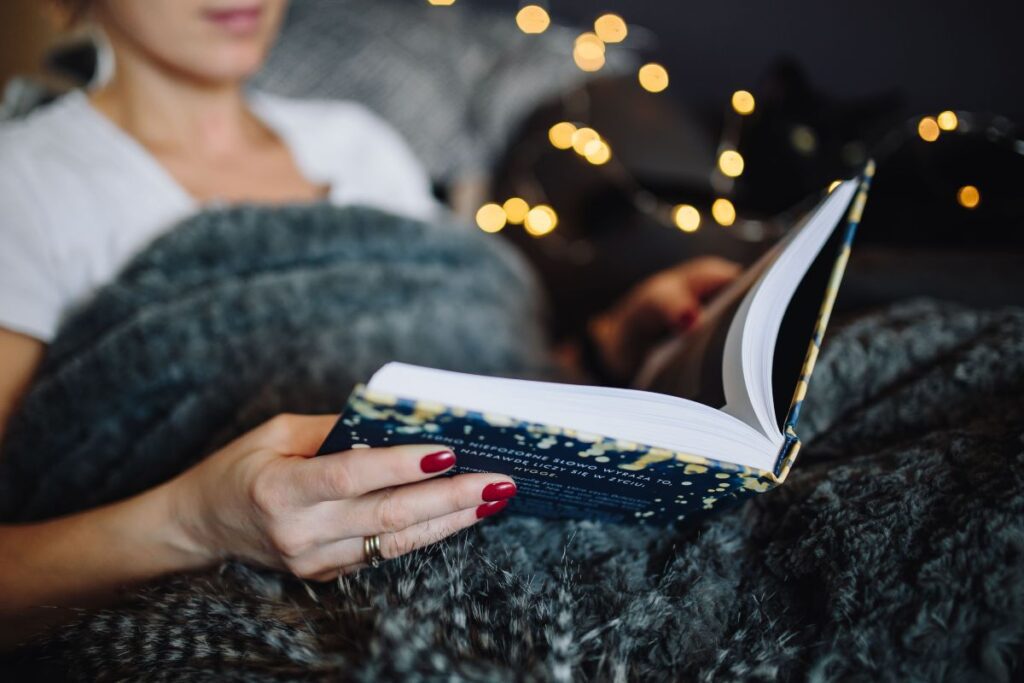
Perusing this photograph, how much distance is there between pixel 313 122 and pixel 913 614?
1.12 meters

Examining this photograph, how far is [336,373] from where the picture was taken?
0.72m

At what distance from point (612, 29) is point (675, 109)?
29cm

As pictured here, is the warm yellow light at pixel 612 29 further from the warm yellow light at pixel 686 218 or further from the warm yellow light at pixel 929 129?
the warm yellow light at pixel 929 129

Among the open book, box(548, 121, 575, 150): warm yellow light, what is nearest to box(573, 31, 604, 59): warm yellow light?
box(548, 121, 575, 150): warm yellow light

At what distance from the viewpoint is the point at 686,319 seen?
867 millimetres

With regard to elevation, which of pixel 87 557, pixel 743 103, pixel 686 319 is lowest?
pixel 87 557

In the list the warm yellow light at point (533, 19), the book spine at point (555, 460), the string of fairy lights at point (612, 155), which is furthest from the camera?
the warm yellow light at point (533, 19)

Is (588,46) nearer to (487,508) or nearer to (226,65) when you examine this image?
(226,65)

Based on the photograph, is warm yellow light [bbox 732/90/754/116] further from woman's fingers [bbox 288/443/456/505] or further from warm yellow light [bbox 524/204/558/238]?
woman's fingers [bbox 288/443/456/505]

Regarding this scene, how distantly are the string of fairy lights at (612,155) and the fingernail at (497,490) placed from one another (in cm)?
82

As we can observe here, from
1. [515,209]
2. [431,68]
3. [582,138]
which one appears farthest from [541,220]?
[431,68]

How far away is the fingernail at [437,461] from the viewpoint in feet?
1.34

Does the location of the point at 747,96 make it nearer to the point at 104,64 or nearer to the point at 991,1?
the point at 991,1

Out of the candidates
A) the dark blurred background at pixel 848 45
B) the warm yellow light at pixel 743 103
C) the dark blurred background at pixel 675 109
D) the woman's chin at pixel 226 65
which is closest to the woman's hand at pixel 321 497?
the woman's chin at pixel 226 65
